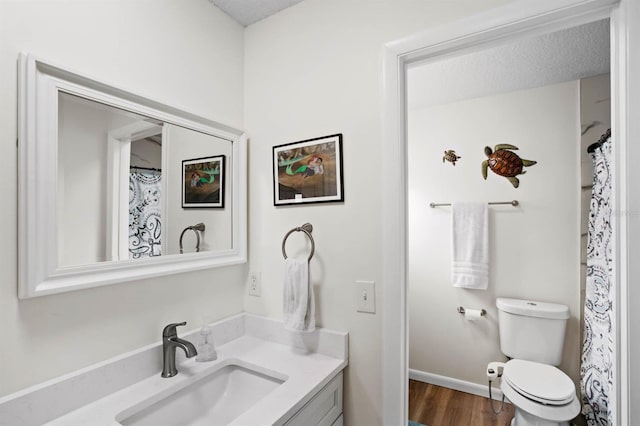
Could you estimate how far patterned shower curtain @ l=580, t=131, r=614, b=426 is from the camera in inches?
65.2

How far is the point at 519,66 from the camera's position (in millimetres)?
1985

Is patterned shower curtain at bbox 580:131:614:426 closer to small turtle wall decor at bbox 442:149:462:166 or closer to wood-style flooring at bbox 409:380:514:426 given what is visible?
wood-style flooring at bbox 409:380:514:426

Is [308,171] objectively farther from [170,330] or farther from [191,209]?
[170,330]

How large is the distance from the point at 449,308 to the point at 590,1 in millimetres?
2223

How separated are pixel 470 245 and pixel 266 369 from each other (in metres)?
1.89

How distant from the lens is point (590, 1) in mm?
884

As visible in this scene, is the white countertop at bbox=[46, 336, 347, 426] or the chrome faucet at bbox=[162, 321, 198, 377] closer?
the white countertop at bbox=[46, 336, 347, 426]

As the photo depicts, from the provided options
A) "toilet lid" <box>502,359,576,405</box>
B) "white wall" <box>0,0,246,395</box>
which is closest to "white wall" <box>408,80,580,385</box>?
"toilet lid" <box>502,359,576,405</box>

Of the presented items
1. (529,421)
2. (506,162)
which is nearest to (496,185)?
(506,162)

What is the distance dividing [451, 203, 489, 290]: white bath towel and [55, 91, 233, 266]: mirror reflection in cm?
186

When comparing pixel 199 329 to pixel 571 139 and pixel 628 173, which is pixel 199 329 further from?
pixel 571 139

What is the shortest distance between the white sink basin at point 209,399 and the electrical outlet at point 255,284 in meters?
0.34

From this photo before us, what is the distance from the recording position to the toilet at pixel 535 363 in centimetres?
169

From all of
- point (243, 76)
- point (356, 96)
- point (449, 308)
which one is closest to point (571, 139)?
point (449, 308)
